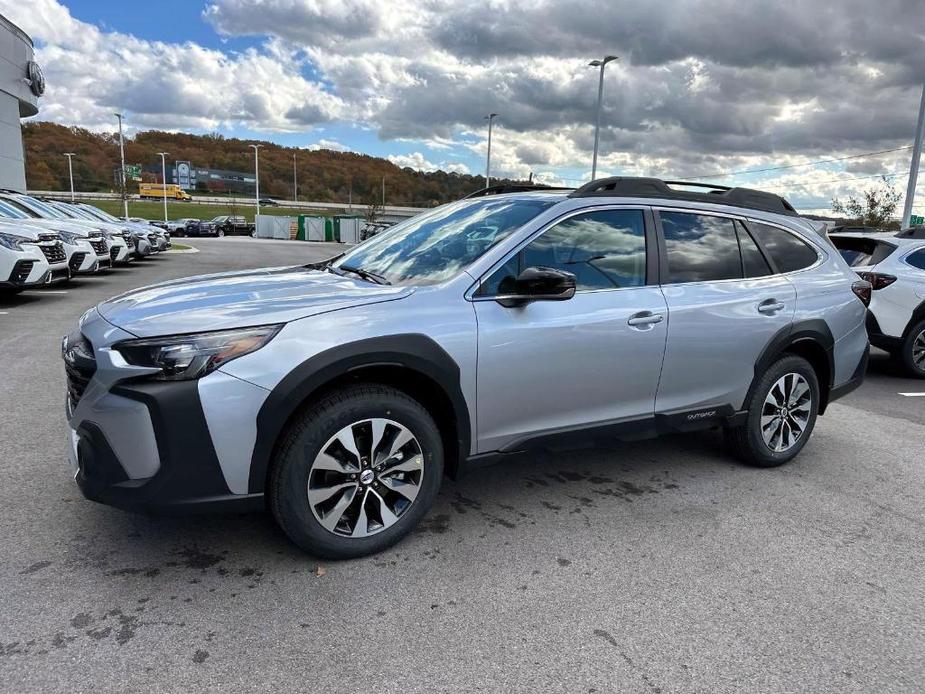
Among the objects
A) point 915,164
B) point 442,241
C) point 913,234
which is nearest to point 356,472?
point 442,241

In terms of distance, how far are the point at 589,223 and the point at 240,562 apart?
2.46m

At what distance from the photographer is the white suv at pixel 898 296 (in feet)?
23.9

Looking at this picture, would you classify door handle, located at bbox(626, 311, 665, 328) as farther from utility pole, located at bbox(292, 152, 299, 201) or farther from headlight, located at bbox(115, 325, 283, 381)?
utility pole, located at bbox(292, 152, 299, 201)

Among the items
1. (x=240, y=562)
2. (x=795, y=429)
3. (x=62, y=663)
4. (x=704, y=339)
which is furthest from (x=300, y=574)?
(x=795, y=429)

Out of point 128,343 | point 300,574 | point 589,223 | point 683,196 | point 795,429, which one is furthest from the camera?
point 795,429

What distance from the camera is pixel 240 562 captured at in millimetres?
2941

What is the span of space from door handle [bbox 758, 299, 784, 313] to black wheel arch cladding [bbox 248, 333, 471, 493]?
214 cm

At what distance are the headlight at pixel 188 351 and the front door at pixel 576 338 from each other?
3.57ft

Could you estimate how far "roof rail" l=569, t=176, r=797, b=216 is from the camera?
370 cm

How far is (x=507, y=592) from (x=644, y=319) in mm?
1630

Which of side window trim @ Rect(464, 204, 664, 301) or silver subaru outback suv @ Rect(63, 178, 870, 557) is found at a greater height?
side window trim @ Rect(464, 204, 664, 301)

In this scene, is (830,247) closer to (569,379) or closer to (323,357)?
(569,379)

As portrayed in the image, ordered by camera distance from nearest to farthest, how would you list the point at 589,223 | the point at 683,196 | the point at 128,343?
1. the point at 128,343
2. the point at 589,223
3. the point at 683,196

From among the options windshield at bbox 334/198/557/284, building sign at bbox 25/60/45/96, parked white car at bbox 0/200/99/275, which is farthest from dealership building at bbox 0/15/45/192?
windshield at bbox 334/198/557/284
